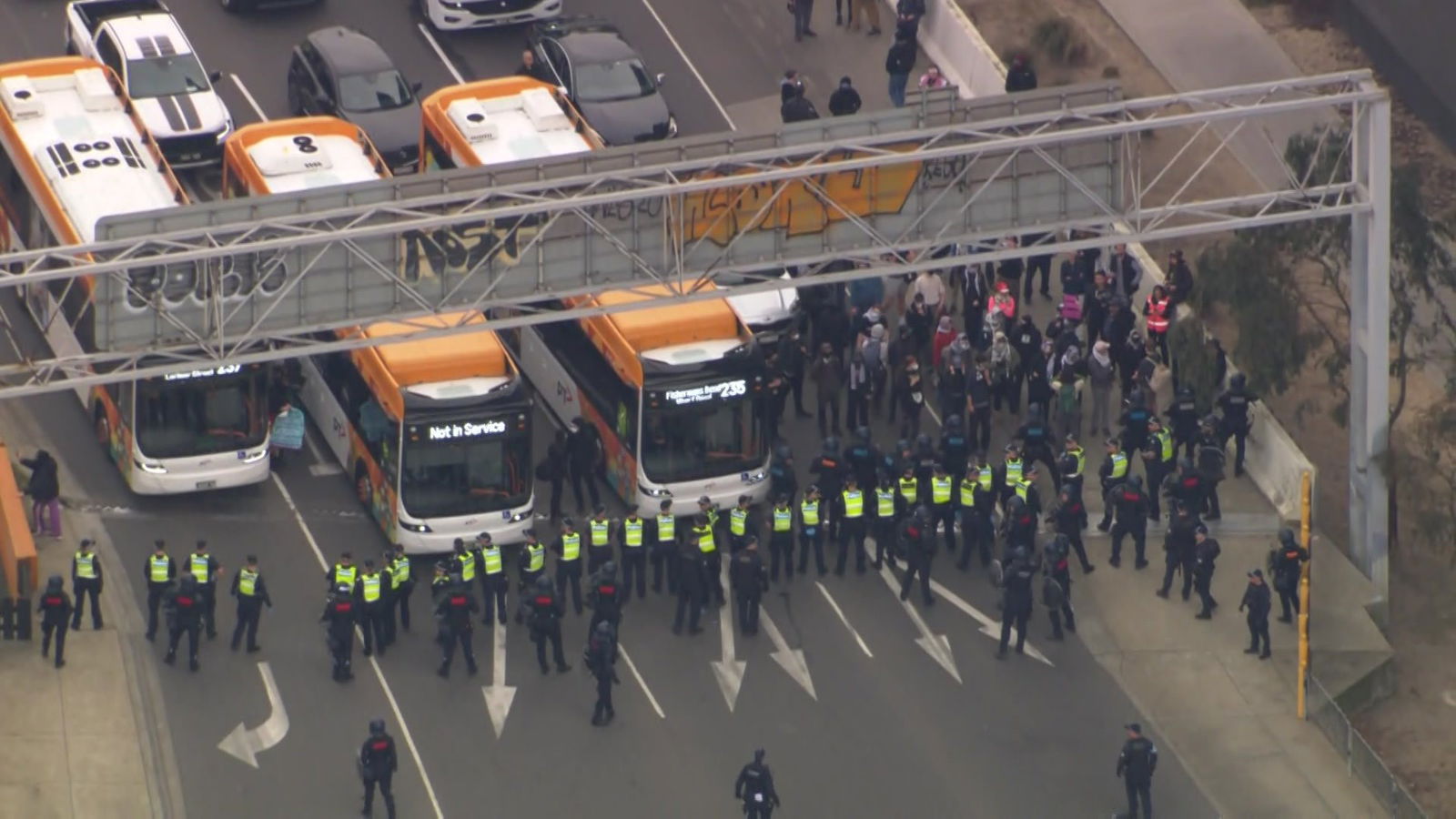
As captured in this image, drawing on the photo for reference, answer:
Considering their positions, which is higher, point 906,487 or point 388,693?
point 906,487

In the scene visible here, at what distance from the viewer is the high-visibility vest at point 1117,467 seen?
48031 mm

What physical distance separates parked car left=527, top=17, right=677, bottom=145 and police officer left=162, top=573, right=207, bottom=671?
13.0 m

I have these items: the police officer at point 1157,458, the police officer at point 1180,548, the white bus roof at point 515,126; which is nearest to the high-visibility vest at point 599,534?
the white bus roof at point 515,126

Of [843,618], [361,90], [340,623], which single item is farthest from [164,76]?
[843,618]

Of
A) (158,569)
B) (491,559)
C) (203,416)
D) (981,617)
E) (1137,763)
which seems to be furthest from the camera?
(203,416)

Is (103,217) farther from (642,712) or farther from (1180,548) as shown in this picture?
(1180,548)

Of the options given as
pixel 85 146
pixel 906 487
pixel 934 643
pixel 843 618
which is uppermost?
pixel 85 146

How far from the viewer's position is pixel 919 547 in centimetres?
4612

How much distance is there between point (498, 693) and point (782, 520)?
4.73 m

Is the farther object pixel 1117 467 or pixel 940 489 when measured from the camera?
pixel 1117 467

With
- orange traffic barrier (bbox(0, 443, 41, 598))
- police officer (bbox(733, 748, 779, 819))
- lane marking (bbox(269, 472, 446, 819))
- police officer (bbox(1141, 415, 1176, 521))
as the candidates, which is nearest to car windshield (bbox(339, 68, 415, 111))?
lane marking (bbox(269, 472, 446, 819))

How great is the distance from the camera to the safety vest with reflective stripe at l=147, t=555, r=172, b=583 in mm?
44750

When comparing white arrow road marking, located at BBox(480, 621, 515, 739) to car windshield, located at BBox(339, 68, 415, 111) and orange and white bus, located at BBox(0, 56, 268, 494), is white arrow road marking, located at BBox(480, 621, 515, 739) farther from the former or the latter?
car windshield, located at BBox(339, 68, 415, 111)

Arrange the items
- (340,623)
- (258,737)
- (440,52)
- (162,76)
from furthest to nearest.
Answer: (440,52)
(162,76)
(340,623)
(258,737)
